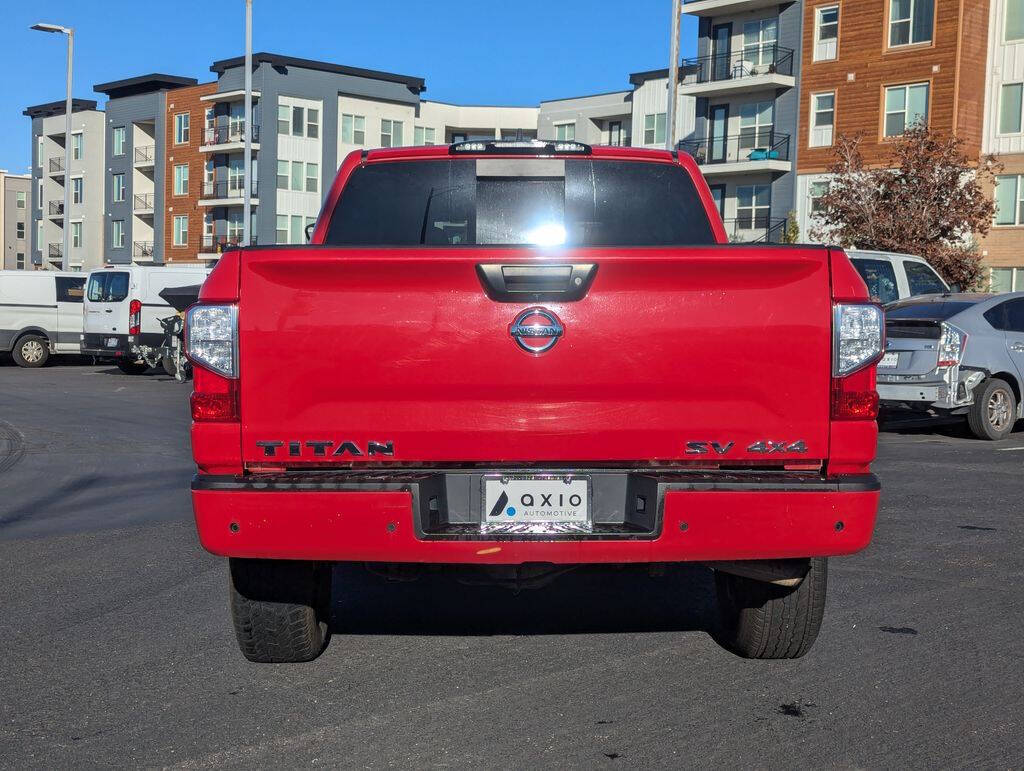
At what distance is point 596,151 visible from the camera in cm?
604

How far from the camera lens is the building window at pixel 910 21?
40.9m

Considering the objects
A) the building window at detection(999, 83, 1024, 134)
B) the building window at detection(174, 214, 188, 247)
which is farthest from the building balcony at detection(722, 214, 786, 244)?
the building window at detection(174, 214, 188, 247)

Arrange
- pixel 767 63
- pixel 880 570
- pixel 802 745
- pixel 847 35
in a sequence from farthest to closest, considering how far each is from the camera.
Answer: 1. pixel 767 63
2. pixel 847 35
3. pixel 880 570
4. pixel 802 745

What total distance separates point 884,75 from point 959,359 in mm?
30267

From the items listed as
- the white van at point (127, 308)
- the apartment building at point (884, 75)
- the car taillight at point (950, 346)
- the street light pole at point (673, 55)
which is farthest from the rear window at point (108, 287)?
the apartment building at point (884, 75)

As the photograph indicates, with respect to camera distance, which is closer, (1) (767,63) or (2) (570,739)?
(2) (570,739)

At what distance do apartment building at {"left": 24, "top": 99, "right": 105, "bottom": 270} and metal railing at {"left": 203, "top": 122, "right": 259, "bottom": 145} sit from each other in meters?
12.3

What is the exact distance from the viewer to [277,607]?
4.85 metres

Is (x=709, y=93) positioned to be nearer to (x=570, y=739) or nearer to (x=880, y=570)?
(x=880, y=570)

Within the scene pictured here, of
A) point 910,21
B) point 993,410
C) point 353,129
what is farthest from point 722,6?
point 993,410

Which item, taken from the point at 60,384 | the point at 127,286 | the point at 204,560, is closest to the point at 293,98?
the point at 127,286

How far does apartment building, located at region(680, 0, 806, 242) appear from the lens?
152ft

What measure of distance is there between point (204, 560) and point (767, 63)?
4376cm

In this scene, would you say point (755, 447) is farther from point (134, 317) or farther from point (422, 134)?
point (422, 134)
